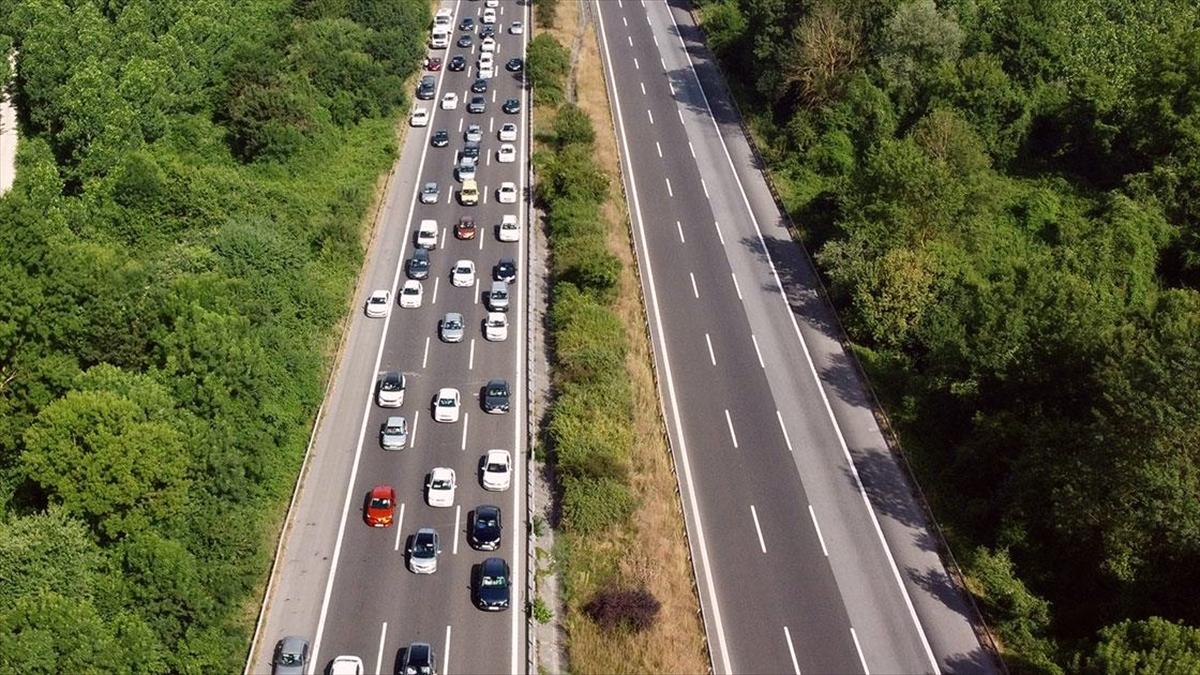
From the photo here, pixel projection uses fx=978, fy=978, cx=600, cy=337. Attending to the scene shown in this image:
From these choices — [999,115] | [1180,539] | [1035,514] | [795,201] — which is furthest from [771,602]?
[999,115]

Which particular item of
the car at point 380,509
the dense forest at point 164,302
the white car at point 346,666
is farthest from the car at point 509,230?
the white car at point 346,666

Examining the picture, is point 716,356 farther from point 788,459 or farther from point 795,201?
point 795,201

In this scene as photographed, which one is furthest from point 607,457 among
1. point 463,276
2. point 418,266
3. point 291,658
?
point 418,266

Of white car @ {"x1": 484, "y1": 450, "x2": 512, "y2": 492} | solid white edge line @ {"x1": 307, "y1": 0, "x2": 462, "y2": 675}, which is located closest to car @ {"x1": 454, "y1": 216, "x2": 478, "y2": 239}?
solid white edge line @ {"x1": 307, "y1": 0, "x2": 462, "y2": 675}

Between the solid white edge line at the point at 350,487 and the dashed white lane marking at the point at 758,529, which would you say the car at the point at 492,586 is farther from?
the dashed white lane marking at the point at 758,529

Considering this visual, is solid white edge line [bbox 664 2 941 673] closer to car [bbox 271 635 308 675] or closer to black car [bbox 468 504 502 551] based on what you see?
black car [bbox 468 504 502 551]

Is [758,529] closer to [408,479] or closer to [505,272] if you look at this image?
[408,479]
